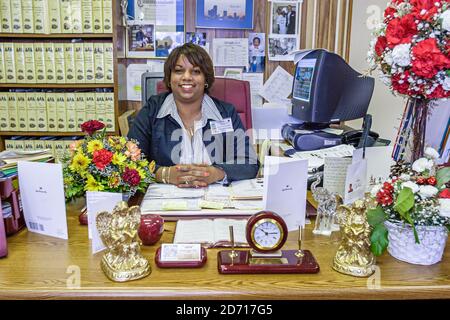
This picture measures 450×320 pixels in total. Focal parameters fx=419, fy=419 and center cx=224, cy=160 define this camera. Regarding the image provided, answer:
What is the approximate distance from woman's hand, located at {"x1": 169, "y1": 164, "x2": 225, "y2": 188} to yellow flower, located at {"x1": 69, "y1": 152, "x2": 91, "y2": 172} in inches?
16.4

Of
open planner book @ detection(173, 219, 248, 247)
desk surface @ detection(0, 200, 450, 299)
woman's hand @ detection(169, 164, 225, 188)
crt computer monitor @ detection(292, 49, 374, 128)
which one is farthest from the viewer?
crt computer monitor @ detection(292, 49, 374, 128)

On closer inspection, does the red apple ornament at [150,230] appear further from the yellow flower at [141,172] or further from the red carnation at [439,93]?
the red carnation at [439,93]

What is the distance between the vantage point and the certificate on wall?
290cm

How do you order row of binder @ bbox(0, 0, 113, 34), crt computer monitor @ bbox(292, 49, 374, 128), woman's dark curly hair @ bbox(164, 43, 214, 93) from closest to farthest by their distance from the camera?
1. woman's dark curly hair @ bbox(164, 43, 214, 93)
2. crt computer monitor @ bbox(292, 49, 374, 128)
3. row of binder @ bbox(0, 0, 113, 34)

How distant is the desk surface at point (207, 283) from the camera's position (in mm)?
847

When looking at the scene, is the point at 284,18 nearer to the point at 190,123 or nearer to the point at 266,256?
the point at 190,123

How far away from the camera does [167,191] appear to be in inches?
56.7

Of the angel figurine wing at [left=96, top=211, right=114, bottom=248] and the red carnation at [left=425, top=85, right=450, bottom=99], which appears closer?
the angel figurine wing at [left=96, top=211, right=114, bottom=248]

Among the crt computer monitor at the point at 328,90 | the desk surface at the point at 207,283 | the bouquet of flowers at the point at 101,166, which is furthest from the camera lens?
the crt computer monitor at the point at 328,90

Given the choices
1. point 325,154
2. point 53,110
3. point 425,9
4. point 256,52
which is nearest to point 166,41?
point 256,52

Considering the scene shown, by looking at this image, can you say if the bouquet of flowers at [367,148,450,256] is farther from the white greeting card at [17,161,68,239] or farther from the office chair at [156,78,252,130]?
the office chair at [156,78,252,130]

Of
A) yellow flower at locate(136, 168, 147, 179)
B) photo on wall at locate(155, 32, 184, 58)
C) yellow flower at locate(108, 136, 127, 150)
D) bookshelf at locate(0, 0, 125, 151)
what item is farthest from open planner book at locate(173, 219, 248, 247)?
photo on wall at locate(155, 32, 184, 58)

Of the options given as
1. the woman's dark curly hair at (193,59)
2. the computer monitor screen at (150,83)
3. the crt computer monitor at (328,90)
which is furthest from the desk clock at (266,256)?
the computer monitor screen at (150,83)

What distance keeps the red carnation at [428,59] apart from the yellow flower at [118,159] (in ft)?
2.61
